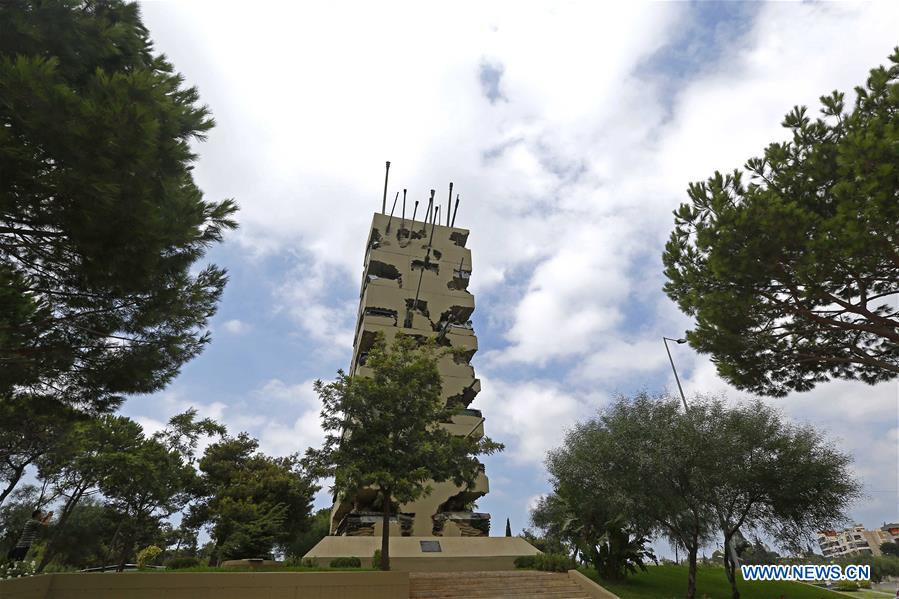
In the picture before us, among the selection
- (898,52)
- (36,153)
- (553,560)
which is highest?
(898,52)

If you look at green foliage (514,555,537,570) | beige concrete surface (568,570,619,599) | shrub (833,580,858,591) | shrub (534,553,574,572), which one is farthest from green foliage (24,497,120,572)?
shrub (833,580,858,591)

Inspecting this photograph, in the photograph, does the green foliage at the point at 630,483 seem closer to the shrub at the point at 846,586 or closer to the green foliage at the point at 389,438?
the green foliage at the point at 389,438

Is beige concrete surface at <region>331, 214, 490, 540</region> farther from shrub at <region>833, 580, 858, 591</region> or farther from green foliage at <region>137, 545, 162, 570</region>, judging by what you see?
shrub at <region>833, 580, 858, 591</region>

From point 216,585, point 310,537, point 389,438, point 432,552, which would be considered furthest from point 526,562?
point 310,537

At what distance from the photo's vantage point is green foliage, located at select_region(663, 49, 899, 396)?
10.7m

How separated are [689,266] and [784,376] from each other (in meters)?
4.82

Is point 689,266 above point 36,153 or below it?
above

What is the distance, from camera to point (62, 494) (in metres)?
27.2

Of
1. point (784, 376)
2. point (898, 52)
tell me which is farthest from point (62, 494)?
point (898, 52)

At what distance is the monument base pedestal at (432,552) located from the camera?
929 inches

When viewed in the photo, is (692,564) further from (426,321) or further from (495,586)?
(426,321)

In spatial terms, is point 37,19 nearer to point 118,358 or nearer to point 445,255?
point 118,358

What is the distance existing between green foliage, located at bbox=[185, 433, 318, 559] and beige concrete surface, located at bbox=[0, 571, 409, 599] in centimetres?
1054

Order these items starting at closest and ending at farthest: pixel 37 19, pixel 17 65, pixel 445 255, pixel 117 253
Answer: pixel 17 65 < pixel 37 19 < pixel 117 253 < pixel 445 255
